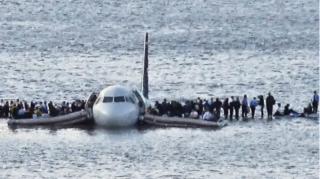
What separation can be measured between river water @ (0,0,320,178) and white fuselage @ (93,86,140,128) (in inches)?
40.2

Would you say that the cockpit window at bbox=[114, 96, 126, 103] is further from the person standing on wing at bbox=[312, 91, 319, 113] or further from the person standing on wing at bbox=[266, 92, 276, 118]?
the person standing on wing at bbox=[312, 91, 319, 113]

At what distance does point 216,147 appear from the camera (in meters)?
93.4

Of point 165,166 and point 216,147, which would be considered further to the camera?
point 216,147

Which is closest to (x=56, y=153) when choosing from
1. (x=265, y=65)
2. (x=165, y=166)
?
(x=165, y=166)

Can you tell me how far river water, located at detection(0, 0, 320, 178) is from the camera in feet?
286

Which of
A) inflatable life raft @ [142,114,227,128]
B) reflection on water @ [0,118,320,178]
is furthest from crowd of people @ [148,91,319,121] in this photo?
reflection on water @ [0,118,320,178]

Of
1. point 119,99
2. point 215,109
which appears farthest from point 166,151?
point 215,109

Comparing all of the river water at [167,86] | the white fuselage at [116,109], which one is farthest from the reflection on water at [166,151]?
the white fuselage at [116,109]

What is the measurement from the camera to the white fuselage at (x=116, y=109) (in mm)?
99750

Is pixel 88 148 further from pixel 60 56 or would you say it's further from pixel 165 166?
pixel 60 56

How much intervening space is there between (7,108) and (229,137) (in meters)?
18.9

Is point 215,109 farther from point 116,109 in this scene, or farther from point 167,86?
point 167,86

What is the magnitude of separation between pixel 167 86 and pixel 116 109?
33450 mm

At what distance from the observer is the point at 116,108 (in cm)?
9988
